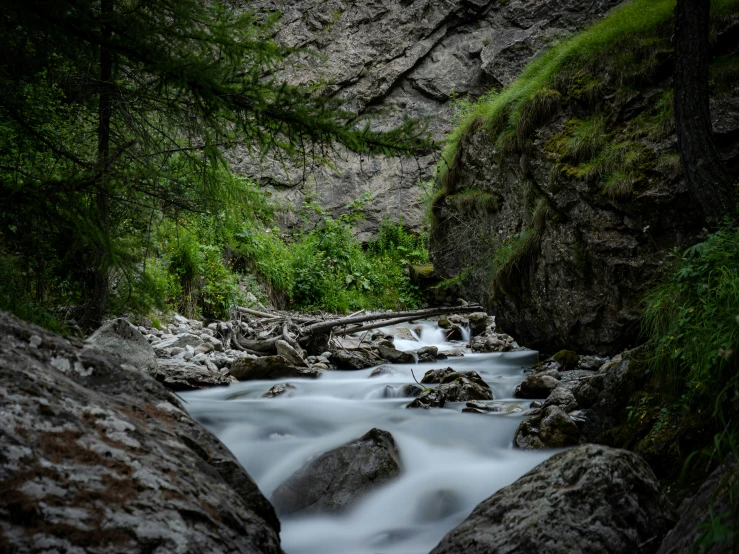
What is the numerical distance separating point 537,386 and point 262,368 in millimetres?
3803

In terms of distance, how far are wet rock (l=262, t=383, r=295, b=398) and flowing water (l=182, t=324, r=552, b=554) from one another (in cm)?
10

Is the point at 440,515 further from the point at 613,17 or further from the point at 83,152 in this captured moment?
the point at 613,17

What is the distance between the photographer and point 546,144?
6371 millimetres

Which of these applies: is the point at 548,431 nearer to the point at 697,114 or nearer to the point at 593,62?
the point at 697,114

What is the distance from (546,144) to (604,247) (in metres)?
1.53

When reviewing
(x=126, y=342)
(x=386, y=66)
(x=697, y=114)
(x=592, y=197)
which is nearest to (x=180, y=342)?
(x=126, y=342)

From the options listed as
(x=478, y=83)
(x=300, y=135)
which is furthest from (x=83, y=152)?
(x=478, y=83)

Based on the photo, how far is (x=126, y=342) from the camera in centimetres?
616

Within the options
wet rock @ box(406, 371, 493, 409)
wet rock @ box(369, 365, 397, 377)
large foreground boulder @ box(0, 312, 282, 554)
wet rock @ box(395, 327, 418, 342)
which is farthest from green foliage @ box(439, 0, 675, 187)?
Answer: wet rock @ box(395, 327, 418, 342)

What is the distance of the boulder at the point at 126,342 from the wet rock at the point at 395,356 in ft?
13.0

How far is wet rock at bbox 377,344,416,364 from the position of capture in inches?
350

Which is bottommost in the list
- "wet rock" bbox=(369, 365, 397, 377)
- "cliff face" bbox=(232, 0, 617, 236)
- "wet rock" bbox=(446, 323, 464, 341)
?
"wet rock" bbox=(369, 365, 397, 377)

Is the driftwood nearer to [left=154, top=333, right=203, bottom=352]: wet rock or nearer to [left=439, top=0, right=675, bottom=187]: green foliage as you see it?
[left=154, top=333, right=203, bottom=352]: wet rock

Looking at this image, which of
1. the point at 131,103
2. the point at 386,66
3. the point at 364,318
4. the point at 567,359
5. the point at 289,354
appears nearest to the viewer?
the point at 131,103
